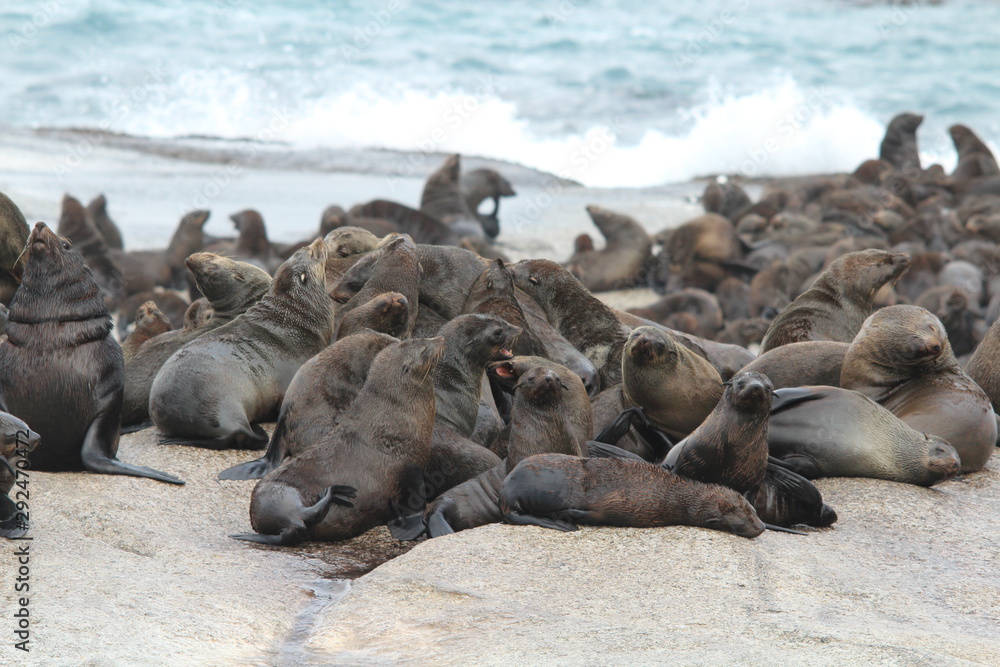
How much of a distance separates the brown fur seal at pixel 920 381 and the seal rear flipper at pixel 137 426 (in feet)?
12.1

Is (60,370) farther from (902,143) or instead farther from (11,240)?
(902,143)

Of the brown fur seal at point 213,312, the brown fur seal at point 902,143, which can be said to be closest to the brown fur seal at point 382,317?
the brown fur seal at point 213,312

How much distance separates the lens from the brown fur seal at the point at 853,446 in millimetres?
5102

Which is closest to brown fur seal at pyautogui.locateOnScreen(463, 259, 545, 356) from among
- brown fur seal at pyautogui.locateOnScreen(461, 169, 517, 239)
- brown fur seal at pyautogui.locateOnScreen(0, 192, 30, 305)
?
brown fur seal at pyautogui.locateOnScreen(0, 192, 30, 305)

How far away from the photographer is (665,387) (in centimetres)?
524

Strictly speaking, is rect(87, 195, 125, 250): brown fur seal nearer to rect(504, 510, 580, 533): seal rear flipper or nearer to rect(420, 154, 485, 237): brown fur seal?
rect(420, 154, 485, 237): brown fur seal

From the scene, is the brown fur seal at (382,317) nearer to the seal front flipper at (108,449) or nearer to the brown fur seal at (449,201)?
the seal front flipper at (108,449)

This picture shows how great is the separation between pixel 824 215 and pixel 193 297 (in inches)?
381

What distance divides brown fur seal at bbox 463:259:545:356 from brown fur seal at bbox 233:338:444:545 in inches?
45.9

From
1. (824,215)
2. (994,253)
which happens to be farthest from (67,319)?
(824,215)

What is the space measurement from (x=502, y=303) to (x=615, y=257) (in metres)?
7.64

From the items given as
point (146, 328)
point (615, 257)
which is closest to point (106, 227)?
point (615, 257)

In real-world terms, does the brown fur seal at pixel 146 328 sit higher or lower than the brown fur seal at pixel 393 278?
lower

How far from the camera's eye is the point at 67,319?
16.0 feet
